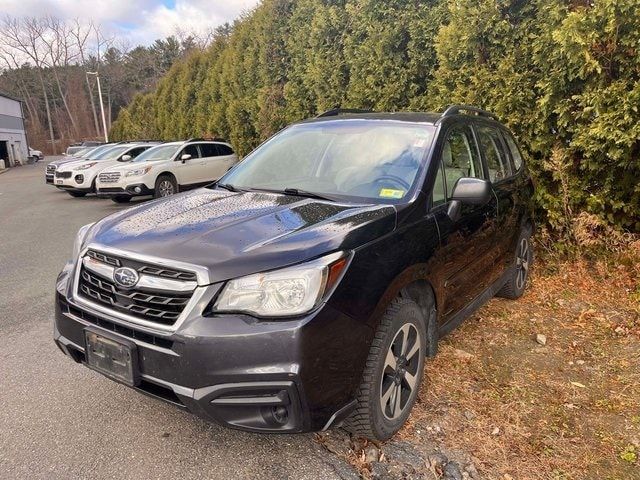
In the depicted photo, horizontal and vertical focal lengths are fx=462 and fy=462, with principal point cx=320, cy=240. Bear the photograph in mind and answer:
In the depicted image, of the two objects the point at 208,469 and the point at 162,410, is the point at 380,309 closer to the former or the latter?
the point at 208,469

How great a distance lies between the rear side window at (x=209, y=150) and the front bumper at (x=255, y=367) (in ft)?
36.9

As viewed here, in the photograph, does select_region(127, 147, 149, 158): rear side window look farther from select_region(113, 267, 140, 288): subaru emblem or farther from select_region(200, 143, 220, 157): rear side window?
select_region(113, 267, 140, 288): subaru emblem

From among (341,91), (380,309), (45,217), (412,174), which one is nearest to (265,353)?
(380,309)

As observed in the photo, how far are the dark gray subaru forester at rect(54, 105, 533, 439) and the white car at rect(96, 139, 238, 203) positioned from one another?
8.71 m

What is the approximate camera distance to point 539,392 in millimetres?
3111

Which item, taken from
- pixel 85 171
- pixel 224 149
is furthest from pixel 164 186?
pixel 85 171

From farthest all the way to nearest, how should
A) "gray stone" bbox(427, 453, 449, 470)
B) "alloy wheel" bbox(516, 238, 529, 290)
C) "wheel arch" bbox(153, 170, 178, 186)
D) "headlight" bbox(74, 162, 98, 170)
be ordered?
"headlight" bbox(74, 162, 98, 170)
"wheel arch" bbox(153, 170, 178, 186)
"alloy wheel" bbox(516, 238, 529, 290)
"gray stone" bbox(427, 453, 449, 470)

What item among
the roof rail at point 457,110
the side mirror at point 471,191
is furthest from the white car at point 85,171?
the side mirror at point 471,191

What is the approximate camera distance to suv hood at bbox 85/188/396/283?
2.07 meters

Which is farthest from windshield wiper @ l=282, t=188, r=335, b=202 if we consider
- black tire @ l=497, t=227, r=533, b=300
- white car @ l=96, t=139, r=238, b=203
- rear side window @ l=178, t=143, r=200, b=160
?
rear side window @ l=178, t=143, r=200, b=160

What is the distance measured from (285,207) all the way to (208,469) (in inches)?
56.8

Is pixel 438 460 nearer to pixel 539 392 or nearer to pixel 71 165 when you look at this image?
pixel 539 392

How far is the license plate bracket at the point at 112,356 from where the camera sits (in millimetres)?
2133

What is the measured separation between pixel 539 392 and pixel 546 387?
106mm
